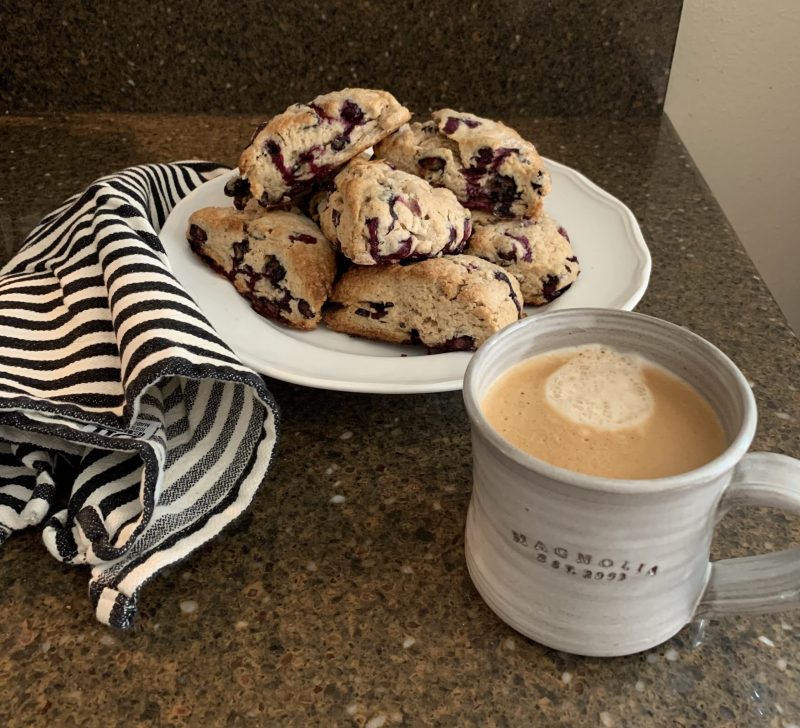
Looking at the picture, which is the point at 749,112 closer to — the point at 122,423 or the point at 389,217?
the point at 389,217

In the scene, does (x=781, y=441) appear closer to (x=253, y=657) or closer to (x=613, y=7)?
(x=253, y=657)

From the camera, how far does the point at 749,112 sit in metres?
1.38

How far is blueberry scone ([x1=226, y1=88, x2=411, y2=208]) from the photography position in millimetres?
776

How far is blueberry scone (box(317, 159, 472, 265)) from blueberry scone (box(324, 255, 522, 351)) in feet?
0.06

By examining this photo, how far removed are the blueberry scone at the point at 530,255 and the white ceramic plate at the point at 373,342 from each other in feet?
0.05

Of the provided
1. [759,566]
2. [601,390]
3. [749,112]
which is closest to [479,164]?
[601,390]

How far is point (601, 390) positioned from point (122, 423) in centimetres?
34

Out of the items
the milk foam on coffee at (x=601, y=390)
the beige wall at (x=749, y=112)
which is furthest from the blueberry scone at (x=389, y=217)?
the beige wall at (x=749, y=112)

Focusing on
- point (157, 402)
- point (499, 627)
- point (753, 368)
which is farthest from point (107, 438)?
point (753, 368)

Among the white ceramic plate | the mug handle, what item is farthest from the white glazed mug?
the white ceramic plate

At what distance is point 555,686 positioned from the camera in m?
0.49

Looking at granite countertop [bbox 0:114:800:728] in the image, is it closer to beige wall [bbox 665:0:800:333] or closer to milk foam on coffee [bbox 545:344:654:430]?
milk foam on coffee [bbox 545:344:654:430]

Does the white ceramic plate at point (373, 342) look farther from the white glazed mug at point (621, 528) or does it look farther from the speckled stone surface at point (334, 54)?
the speckled stone surface at point (334, 54)

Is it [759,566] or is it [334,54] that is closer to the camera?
[759,566]
